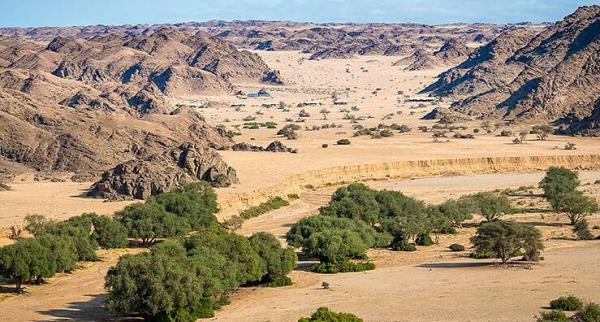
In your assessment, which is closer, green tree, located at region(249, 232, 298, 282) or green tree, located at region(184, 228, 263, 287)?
green tree, located at region(184, 228, 263, 287)

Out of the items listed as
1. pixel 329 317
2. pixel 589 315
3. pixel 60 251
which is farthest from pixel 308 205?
pixel 589 315

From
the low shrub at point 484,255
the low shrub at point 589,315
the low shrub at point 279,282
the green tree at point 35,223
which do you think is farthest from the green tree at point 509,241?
the green tree at point 35,223

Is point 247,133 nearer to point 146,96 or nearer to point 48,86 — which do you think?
point 146,96

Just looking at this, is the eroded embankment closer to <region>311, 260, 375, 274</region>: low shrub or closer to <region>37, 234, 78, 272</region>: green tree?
<region>311, 260, 375, 274</region>: low shrub

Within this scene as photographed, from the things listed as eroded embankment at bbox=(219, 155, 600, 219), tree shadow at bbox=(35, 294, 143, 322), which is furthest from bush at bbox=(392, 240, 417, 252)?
eroded embankment at bbox=(219, 155, 600, 219)

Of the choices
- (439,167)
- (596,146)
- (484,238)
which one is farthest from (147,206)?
(596,146)

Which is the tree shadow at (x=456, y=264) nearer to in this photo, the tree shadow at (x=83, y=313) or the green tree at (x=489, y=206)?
the green tree at (x=489, y=206)
